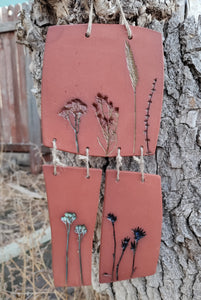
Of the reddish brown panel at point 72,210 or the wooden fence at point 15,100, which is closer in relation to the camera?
the reddish brown panel at point 72,210

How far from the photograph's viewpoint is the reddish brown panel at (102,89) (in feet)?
1.77

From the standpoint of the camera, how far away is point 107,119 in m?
0.56

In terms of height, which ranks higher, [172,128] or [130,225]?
[172,128]

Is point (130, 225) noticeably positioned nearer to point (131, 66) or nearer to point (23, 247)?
point (131, 66)

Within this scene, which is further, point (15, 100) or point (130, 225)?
point (15, 100)

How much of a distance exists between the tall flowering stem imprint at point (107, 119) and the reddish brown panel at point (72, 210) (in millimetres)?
69

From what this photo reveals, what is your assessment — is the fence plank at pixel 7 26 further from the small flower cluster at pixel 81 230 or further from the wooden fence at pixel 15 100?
the small flower cluster at pixel 81 230

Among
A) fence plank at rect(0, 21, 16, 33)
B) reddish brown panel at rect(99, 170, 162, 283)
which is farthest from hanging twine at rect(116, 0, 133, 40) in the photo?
fence plank at rect(0, 21, 16, 33)

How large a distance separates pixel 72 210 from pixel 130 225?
0.15m

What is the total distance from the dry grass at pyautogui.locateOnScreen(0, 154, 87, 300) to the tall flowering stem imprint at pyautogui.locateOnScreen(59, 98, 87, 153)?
649 millimetres

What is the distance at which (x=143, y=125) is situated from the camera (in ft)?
1.86

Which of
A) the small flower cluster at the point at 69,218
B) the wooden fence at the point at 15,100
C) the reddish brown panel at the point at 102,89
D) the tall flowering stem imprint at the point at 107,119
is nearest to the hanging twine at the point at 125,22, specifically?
the reddish brown panel at the point at 102,89

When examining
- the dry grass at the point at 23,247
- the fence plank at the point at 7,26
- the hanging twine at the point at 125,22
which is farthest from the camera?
the fence plank at the point at 7,26

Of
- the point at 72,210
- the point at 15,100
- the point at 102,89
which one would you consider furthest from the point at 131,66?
the point at 15,100
